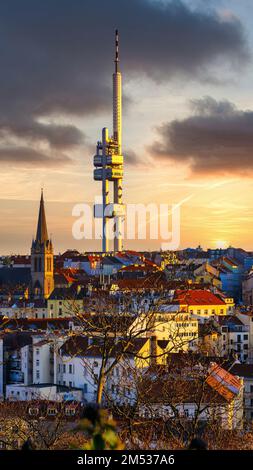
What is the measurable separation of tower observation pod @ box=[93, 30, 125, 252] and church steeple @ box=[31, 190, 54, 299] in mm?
34267

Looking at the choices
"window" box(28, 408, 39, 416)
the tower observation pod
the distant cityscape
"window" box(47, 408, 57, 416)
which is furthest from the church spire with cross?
"window" box(28, 408, 39, 416)

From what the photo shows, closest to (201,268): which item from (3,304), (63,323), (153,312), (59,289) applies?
(59,289)

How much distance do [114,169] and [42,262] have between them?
42230 millimetres

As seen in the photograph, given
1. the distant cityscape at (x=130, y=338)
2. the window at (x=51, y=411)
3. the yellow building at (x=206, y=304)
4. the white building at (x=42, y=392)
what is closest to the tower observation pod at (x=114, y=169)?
the distant cityscape at (x=130, y=338)

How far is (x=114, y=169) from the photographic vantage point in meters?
138

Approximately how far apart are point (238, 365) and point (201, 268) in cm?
5308

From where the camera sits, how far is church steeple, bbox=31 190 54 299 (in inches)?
3762

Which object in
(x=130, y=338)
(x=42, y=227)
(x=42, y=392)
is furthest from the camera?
(x=42, y=227)

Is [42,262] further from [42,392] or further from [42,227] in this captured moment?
[42,392]

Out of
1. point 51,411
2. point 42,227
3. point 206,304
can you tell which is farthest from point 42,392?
point 42,227

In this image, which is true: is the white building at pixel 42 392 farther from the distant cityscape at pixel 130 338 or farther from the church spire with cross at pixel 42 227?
the church spire with cross at pixel 42 227

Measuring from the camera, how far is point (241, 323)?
176 ft
